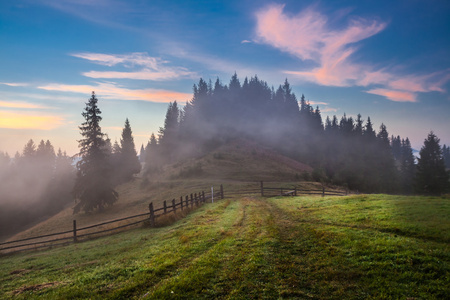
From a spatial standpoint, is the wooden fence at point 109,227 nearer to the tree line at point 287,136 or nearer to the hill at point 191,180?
the hill at point 191,180

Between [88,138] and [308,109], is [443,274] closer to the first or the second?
[88,138]

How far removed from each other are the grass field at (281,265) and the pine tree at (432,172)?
163 ft

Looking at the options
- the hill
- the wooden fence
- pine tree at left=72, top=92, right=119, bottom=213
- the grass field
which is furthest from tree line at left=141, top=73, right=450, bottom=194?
the grass field

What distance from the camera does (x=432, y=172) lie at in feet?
160

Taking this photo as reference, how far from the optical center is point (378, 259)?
681cm

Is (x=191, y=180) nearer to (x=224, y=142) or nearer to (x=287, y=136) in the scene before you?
(x=224, y=142)

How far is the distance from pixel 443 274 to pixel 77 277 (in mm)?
11547

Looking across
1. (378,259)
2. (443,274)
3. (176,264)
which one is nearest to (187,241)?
(176,264)

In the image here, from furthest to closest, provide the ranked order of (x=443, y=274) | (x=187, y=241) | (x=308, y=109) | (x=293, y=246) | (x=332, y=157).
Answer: (x=308, y=109)
(x=332, y=157)
(x=187, y=241)
(x=293, y=246)
(x=443, y=274)

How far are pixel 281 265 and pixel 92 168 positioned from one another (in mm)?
36383

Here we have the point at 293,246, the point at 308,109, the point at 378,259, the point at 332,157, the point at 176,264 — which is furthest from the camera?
the point at 308,109

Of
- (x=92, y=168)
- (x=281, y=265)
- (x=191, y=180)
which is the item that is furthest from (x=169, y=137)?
(x=281, y=265)

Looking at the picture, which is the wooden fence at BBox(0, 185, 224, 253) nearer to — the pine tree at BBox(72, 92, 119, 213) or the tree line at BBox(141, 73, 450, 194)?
the pine tree at BBox(72, 92, 119, 213)

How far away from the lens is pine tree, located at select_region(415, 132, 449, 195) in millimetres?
47594
